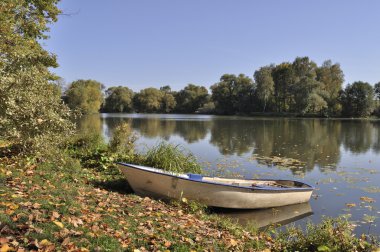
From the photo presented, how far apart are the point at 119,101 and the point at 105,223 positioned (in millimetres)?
127857

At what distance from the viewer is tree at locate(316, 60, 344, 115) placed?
90.8 m

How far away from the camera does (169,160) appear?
36.0 feet

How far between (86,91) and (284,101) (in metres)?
56.0

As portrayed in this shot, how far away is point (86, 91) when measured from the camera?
3524 inches

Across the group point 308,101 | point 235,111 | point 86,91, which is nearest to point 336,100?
point 308,101

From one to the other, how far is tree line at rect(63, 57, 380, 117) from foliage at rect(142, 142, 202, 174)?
222 feet

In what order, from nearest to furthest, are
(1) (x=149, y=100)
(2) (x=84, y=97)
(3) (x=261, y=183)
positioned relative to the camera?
(3) (x=261, y=183) < (2) (x=84, y=97) < (1) (x=149, y=100)

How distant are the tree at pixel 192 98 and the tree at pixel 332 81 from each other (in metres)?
45.2

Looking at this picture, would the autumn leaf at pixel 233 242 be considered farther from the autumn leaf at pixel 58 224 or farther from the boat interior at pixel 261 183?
the boat interior at pixel 261 183

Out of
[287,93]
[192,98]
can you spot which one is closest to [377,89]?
[287,93]

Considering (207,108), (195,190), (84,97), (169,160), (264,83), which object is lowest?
(195,190)

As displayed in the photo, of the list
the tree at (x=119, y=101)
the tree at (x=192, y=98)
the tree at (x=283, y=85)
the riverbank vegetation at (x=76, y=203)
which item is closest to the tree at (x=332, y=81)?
the tree at (x=283, y=85)

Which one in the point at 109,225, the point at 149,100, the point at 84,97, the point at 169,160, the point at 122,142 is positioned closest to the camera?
the point at 109,225

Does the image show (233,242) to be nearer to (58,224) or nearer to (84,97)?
(58,224)
